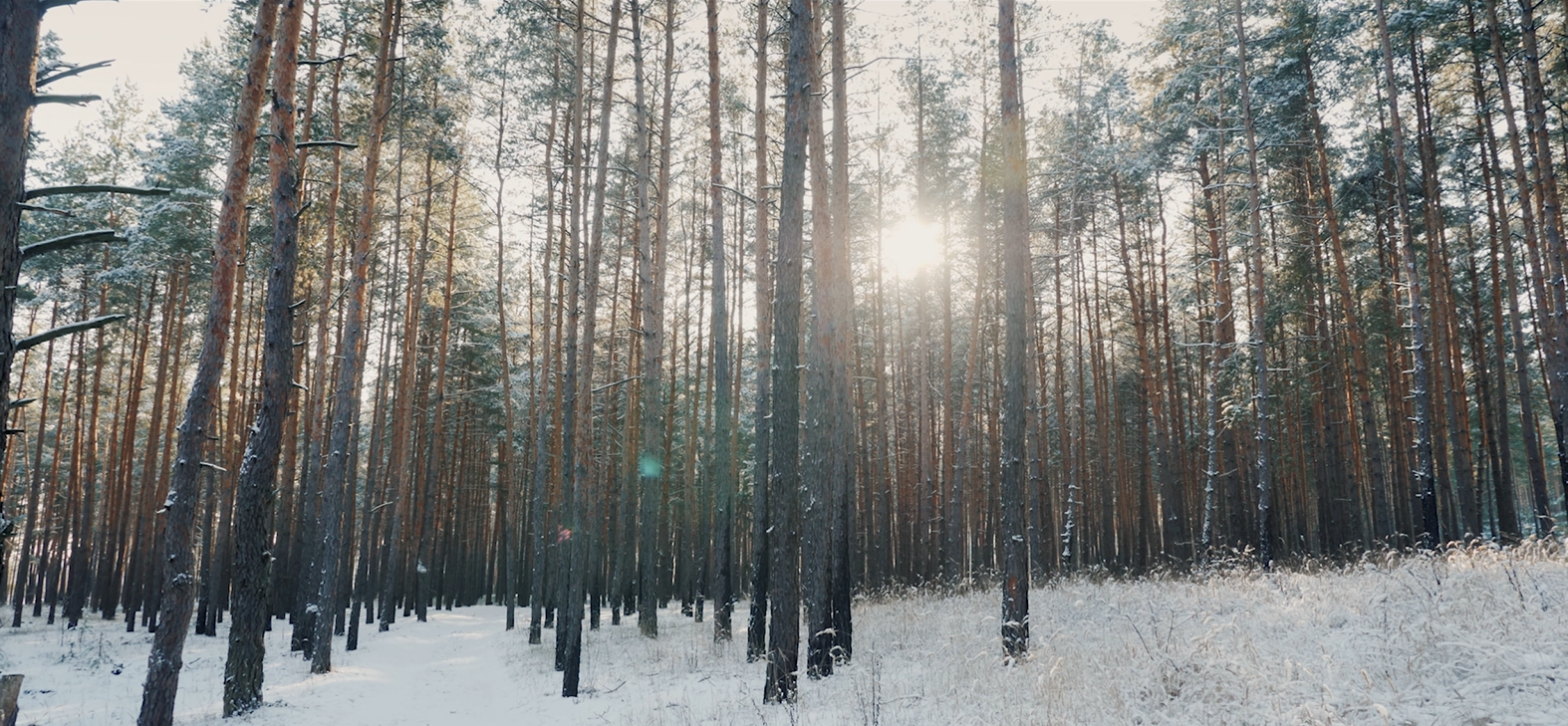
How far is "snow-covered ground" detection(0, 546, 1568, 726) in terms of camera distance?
16.5 ft

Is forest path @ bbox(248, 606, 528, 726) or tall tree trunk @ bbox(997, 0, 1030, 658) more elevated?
tall tree trunk @ bbox(997, 0, 1030, 658)

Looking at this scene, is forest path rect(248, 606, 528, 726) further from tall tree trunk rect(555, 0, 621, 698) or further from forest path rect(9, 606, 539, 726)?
tall tree trunk rect(555, 0, 621, 698)

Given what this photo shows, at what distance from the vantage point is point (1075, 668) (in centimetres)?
721

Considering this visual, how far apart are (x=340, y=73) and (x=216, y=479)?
48.1ft

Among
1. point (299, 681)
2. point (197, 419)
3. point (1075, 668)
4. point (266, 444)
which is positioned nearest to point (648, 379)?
point (266, 444)

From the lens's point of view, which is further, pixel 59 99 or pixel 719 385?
pixel 719 385

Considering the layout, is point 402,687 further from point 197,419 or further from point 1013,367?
point 1013,367

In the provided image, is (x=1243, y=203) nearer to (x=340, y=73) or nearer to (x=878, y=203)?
(x=878, y=203)

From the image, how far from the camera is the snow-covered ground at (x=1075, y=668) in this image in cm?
502

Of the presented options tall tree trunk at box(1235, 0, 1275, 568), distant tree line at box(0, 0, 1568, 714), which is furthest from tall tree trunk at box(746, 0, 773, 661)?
tall tree trunk at box(1235, 0, 1275, 568)

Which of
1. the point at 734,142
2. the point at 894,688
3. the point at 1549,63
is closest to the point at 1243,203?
the point at 1549,63

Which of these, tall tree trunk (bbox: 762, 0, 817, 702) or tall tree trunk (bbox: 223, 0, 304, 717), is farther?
tall tree trunk (bbox: 223, 0, 304, 717)

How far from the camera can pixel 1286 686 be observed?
206 inches

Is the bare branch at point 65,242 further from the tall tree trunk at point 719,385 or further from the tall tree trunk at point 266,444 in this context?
the tall tree trunk at point 719,385
